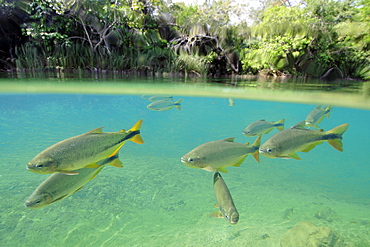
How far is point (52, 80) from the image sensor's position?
28.3 feet

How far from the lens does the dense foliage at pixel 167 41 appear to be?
1041 centimetres

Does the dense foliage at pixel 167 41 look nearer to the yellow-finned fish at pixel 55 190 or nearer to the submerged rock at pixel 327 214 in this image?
the submerged rock at pixel 327 214

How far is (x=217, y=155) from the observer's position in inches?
72.1

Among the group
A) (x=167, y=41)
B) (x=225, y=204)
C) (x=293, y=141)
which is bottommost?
(x=225, y=204)

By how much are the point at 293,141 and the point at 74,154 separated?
1.94 meters

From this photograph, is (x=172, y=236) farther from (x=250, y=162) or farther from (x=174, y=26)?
(x=174, y=26)

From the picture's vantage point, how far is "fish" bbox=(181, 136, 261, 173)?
1.77 m

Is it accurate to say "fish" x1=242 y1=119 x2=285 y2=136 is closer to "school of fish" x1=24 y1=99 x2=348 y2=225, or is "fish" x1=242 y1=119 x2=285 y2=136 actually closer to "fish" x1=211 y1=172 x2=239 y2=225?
"school of fish" x1=24 y1=99 x2=348 y2=225

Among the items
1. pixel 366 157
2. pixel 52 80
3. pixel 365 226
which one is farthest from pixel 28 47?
pixel 366 157

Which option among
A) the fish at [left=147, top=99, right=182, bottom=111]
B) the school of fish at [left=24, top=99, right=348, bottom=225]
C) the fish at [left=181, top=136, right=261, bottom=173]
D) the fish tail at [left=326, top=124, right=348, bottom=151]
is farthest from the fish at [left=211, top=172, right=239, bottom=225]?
the fish at [left=147, top=99, right=182, bottom=111]

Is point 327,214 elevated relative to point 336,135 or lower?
lower

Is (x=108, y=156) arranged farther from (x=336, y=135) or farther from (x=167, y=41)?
(x=167, y=41)

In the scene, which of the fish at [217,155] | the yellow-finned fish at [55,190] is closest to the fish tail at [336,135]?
the fish at [217,155]

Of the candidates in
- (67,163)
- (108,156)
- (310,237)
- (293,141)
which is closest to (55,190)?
(67,163)
